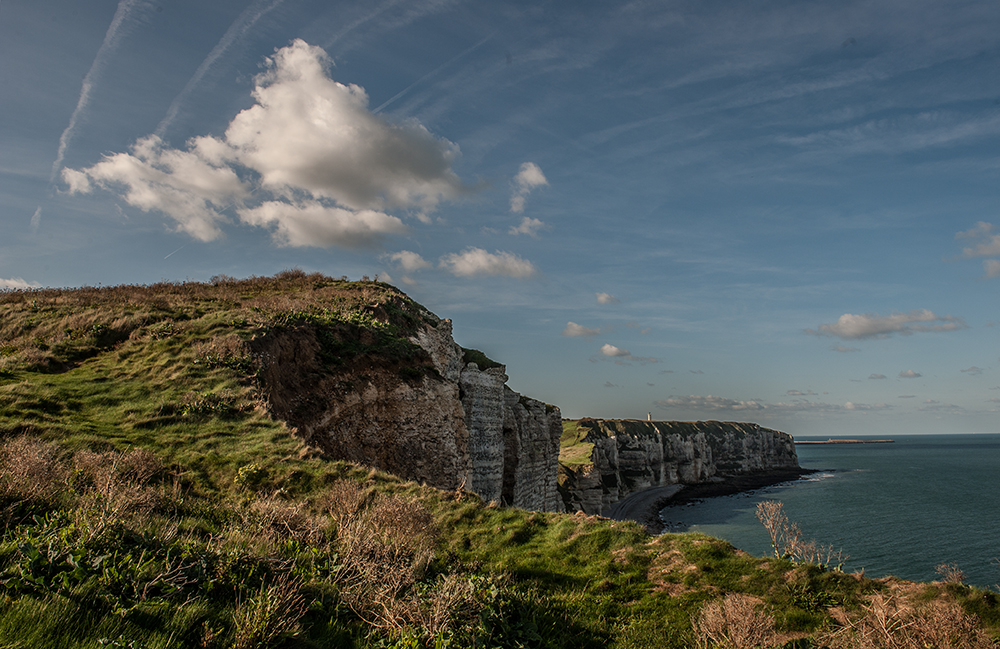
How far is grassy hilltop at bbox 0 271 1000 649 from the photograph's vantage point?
5.65 meters

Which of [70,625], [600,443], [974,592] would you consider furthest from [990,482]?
[70,625]

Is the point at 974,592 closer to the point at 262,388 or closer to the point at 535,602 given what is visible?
the point at 535,602

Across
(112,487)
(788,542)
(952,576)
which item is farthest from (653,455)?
(112,487)

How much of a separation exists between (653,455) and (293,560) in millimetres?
117938

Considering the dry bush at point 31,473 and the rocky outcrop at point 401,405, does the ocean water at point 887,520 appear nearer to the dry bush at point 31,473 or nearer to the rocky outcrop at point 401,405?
the rocky outcrop at point 401,405

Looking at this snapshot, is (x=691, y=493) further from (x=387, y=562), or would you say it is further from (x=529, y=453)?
(x=387, y=562)

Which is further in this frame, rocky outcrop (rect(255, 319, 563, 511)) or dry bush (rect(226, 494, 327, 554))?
rocky outcrop (rect(255, 319, 563, 511))

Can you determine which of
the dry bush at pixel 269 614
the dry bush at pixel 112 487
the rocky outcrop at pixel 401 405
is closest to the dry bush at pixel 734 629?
the dry bush at pixel 269 614

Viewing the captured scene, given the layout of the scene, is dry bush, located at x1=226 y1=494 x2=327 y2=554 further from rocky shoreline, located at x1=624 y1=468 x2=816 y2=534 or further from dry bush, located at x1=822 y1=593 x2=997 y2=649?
rocky shoreline, located at x1=624 y1=468 x2=816 y2=534

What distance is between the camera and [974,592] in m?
9.19

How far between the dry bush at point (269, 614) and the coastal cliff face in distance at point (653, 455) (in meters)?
67.1

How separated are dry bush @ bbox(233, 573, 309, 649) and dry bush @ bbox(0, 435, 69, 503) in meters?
4.69

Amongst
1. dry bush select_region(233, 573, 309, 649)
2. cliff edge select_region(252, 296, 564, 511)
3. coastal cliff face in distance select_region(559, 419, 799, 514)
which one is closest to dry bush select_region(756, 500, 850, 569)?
dry bush select_region(233, 573, 309, 649)

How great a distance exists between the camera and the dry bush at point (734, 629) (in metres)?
6.92
